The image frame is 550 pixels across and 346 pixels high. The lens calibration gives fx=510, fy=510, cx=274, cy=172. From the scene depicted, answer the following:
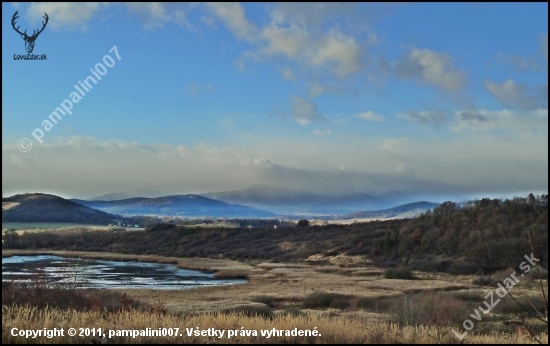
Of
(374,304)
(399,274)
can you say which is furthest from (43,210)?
(374,304)

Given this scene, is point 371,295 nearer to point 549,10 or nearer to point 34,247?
point 549,10

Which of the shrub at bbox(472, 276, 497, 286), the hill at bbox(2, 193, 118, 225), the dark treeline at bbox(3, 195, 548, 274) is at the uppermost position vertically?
the hill at bbox(2, 193, 118, 225)

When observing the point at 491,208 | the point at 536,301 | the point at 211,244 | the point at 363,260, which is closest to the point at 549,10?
the point at 536,301

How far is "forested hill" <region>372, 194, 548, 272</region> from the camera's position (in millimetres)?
52178

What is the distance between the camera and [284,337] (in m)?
10.4

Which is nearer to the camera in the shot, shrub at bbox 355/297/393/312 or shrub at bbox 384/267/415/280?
shrub at bbox 355/297/393/312

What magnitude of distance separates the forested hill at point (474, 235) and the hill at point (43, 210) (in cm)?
9496

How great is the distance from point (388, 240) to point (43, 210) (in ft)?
352

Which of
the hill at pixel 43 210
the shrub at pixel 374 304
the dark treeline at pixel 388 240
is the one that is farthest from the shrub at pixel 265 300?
the hill at pixel 43 210

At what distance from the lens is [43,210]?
140000 mm

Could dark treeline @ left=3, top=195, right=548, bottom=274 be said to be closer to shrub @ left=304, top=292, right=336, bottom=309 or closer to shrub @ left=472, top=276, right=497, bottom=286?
shrub @ left=472, top=276, right=497, bottom=286

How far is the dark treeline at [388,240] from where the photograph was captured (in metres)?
53.2

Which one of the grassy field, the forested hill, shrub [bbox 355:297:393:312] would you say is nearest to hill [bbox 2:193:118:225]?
the grassy field

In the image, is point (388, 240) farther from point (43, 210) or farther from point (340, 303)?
point (43, 210)
